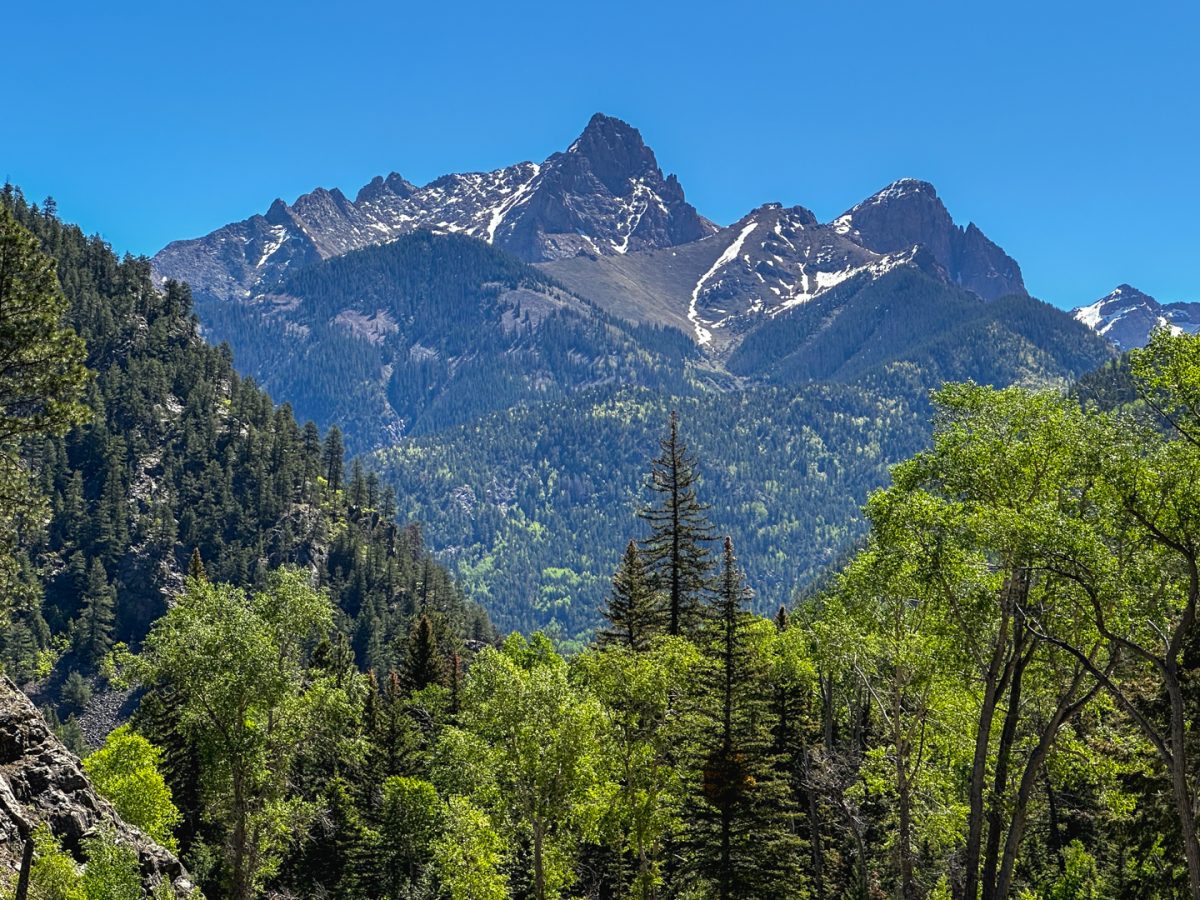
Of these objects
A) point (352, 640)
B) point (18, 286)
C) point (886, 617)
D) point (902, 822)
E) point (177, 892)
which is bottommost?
point (177, 892)

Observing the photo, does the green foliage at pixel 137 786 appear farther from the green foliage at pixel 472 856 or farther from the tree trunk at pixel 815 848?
the tree trunk at pixel 815 848

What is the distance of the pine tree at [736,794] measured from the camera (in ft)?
135

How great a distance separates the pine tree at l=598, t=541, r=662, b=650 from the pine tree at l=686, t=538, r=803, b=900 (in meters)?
11.2

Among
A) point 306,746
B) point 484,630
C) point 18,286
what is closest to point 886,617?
point 306,746

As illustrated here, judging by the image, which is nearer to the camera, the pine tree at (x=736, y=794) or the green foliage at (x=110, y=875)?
the green foliage at (x=110, y=875)

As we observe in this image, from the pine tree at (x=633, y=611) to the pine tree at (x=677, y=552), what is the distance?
64 centimetres

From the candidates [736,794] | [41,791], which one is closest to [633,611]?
[736,794]

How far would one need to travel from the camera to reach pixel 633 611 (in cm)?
5566

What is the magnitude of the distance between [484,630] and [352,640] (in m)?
22.7

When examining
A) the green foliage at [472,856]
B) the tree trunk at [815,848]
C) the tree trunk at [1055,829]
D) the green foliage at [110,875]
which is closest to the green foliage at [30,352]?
the green foliage at [110,875]

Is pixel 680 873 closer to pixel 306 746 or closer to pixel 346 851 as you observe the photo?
pixel 306 746

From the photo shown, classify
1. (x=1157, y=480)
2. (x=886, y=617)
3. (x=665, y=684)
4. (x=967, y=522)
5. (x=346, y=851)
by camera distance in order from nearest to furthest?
(x=1157, y=480), (x=967, y=522), (x=886, y=617), (x=665, y=684), (x=346, y=851)

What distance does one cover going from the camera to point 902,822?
3244cm

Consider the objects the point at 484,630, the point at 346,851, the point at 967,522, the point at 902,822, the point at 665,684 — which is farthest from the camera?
the point at 484,630
